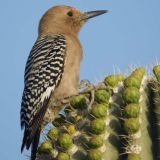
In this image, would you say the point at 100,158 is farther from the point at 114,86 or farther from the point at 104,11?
the point at 104,11

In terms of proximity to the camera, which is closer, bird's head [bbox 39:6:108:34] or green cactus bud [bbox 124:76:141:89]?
green cactus bud [bbox 124:76:141:89]

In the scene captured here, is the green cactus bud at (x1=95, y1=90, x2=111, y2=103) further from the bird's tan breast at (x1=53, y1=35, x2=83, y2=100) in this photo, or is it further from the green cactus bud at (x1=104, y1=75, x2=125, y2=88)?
the bird's tan breast at (x1=53, y1=35, x2=83, y2=100)

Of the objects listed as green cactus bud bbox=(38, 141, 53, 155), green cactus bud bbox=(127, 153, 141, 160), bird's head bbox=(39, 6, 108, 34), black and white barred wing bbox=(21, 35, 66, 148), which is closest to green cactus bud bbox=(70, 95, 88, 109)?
green cactus bud bbox=(38, 141, 53, 155)

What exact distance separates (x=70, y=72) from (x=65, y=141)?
273 cm

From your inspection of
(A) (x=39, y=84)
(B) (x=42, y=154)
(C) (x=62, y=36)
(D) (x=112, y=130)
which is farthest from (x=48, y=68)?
(D) (x=112, y=130)

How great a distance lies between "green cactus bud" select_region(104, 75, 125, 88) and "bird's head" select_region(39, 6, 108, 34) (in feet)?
11.2

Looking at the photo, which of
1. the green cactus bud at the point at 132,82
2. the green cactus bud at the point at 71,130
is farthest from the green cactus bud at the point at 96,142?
the green cactus bud at the point at 132,82

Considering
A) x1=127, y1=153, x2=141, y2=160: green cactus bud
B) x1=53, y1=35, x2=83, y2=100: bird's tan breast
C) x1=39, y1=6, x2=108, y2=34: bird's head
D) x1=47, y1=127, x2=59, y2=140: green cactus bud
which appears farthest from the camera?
x1=39, y1=6, x2=108, y2=34: bird's head

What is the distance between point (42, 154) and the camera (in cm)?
311

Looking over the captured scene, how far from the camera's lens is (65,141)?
2816 millimetres

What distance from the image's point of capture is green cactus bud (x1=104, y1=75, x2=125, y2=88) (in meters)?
3.04

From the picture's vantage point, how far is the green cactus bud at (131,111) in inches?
105

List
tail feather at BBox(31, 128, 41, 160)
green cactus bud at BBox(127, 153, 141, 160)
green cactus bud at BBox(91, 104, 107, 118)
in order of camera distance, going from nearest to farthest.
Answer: green cactus bud at BBox(127, 153, 141, 160) → green cactus bud at BBox(91, 104, 107, 118) → tail feather at BBox(31, 128, 41, 160)

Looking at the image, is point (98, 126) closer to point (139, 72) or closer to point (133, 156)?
point (133, 156)
